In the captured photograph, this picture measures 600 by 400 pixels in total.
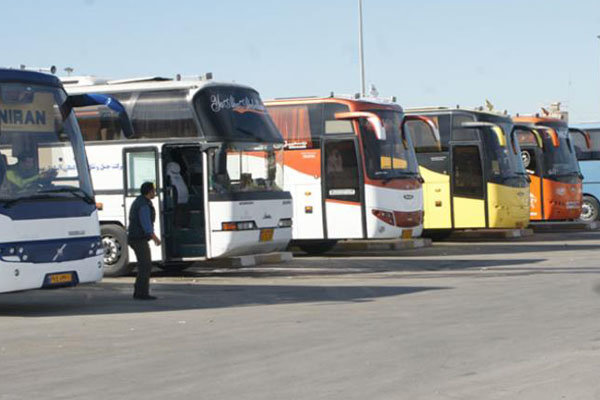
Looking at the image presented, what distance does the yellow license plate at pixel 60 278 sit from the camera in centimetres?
1560

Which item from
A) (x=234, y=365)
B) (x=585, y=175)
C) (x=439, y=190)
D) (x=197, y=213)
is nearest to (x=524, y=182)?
(x=439, y=190)

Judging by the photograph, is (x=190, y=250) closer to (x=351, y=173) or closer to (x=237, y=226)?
(x=237, y=226)

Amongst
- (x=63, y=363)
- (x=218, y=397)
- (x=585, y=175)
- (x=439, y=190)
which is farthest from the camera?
(x=585, y=175)

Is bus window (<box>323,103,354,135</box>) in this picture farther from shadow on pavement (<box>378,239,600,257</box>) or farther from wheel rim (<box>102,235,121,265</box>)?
wheel rim (<box>102,235,121,265</box>)

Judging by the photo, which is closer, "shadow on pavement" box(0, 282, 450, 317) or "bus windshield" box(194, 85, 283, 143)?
"shadow on pavement" box(0, 282, 450, 317)

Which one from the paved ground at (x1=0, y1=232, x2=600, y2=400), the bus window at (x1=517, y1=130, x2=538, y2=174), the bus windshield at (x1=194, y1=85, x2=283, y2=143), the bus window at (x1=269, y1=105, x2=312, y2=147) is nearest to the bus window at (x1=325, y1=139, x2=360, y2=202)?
the bus window at (x1=269, y1=105, x2=312, y2=147)

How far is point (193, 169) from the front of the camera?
2173cm

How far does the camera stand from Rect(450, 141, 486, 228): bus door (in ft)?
Result: 102

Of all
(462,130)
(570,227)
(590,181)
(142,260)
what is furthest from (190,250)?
(590,181)

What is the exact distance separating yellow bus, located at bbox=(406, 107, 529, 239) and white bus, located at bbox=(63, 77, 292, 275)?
965 cm

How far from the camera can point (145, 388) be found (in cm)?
938

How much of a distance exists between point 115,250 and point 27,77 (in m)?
6.09

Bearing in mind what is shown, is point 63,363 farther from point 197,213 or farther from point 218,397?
point 197,213

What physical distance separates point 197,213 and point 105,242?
1.73 meters
